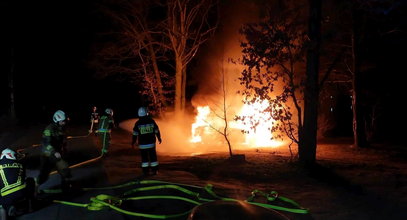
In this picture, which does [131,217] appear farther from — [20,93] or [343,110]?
[20,93]

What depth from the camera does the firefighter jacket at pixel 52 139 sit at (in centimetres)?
718

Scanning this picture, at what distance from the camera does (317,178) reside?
9.61 meters

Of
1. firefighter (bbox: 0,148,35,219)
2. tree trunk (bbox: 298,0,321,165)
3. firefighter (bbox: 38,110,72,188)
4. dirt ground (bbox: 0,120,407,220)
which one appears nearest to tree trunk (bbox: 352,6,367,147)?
dirt ground (bbox: 0,120,407,220)

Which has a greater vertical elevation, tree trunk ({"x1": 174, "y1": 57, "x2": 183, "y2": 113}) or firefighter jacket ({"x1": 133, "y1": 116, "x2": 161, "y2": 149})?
tree trunk ({"x1": 174, "y1": 57, "x2": 183, "y2": 113})

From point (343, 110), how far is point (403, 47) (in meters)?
6.26

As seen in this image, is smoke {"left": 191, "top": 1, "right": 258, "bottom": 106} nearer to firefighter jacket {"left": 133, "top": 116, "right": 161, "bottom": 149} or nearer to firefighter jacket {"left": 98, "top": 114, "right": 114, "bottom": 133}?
firefighter jacket {"left": 98, "top": 114, "right": 114, "bottom": 133}

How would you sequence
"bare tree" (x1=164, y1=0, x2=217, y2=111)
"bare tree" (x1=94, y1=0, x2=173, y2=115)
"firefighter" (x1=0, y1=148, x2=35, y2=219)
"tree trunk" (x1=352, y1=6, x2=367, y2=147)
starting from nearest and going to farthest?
"firefighter" (x1=0, y1=148, x2=35, y2=219) < "tree trunk" (x1=352, y1=6, x2=367, y2=147) < "bare tree" (x1=94, y1=0, x2=173, y2=115) < "bare tree" (x1=164, y1=0, x2=217, y2=111)

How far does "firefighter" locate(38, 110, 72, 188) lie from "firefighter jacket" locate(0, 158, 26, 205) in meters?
1.23

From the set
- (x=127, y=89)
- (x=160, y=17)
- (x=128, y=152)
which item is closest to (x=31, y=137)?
(x=128, y=152)

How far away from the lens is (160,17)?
2350cm

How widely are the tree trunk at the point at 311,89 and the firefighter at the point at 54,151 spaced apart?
22.4 ft

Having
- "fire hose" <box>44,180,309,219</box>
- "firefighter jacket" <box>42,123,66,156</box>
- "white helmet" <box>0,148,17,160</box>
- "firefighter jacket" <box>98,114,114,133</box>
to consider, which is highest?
"firefighter jacket" <box>98,114,114,133</box>

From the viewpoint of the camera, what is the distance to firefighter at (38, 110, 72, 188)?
7.19m

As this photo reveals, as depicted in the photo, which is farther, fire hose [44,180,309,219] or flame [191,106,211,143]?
flame [191,106,211,143]
